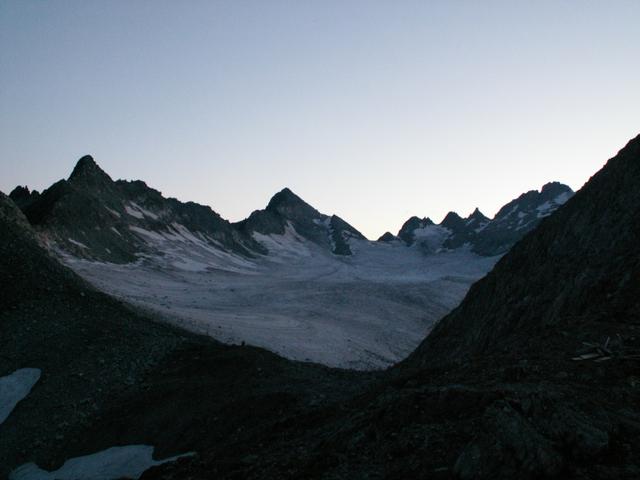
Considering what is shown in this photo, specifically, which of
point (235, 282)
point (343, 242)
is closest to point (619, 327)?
point (235, 282)

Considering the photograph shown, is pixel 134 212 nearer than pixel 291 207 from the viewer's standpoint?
Yes

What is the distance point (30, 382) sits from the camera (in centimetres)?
2136

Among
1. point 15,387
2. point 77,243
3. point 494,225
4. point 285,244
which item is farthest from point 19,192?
point 494,225

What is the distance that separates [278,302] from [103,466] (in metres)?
46.2

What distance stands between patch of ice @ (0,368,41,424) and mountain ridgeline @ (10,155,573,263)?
48.7m

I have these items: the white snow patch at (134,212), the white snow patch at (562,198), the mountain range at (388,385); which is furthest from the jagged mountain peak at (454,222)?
the mountain range at (388,385)

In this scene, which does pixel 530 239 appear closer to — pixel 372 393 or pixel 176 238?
pixel 372 393

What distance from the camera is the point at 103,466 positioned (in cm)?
1619

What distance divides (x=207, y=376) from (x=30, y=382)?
6.16 metres

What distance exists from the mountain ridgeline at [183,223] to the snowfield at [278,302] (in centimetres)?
258

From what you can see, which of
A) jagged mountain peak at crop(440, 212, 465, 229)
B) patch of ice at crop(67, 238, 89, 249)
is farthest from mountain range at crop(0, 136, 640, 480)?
jagged mountain peak at crop(440, 212, 465, 229)

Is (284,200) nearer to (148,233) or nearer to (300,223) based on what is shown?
(300,223)

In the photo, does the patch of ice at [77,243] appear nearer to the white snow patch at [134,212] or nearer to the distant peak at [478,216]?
the white snow patch at [134,212]

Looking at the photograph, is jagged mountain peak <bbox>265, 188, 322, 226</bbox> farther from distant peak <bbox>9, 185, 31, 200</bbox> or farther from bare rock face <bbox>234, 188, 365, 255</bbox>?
distant peak <bbox>9, 185, 31, 200</bbox>
